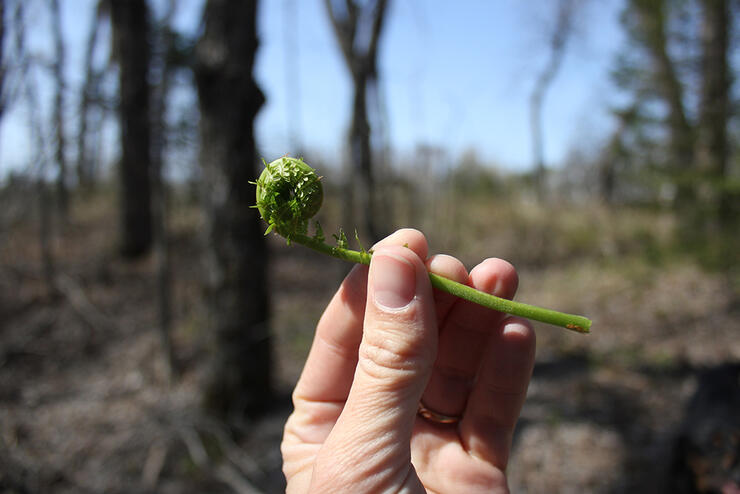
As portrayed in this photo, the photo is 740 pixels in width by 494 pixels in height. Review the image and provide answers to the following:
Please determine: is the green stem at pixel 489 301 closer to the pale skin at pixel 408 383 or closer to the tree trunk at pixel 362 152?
the pale skin at pixel 408 383

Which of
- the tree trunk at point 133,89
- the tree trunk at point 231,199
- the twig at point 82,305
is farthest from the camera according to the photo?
the tree trunk at point 133,89

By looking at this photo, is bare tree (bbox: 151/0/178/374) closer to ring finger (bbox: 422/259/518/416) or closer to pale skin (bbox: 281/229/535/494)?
pale skin (bbox: 281/229/535/494)

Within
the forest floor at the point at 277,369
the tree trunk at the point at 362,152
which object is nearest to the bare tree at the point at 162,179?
the forest floor at the point at 277,369

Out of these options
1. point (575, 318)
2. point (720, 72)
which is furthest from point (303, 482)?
point (720, 72)

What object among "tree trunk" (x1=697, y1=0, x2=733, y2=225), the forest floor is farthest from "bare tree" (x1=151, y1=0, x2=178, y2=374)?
"tree trunk" (x1=697, y1=0, x2=733, y2=225)

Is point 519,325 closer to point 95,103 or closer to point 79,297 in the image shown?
point 95,103

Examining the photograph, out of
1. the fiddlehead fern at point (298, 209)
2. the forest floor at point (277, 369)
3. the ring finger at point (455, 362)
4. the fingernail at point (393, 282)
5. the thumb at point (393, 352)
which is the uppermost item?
the fiddlehead fern at point (298, 209)

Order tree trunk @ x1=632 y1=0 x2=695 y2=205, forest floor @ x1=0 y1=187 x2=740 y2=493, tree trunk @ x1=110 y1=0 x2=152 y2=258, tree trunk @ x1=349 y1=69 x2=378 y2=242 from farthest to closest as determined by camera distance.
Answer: tree trunk @ x1=110 y1=0 x2=152 y2=258, tree trunk @ x1=632 y1=0 x2=695 y2=205, tree trunk @ x1=349 y1=69 x2=378 y2=242, forest floor @ x1=0 y1=187 x2=740 y2=493

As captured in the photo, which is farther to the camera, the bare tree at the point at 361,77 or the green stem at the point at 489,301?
the bare tree at the point at 361,77

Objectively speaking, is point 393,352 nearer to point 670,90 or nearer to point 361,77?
point 361,77
